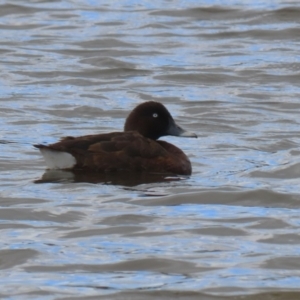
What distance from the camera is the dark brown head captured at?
32.3ft

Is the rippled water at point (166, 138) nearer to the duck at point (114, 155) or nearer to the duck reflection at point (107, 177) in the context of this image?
the duck reflection at point (107, 177)

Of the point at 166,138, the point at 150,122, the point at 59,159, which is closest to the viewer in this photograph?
the point at 59,159

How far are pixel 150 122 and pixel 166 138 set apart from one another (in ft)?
5.29

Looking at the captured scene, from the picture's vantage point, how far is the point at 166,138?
11.5m

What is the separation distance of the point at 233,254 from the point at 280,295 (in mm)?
759

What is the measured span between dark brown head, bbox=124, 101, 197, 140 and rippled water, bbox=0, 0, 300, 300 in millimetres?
387

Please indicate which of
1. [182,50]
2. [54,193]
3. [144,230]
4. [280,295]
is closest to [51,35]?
[182,50]

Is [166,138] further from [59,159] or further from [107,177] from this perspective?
[59,159]

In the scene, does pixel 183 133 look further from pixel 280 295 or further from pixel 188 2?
pixel 188 2

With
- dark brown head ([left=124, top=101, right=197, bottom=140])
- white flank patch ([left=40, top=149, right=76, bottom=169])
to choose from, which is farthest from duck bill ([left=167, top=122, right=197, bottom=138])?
white flank patch ([left=40, top=149, right=76, bottom=169])

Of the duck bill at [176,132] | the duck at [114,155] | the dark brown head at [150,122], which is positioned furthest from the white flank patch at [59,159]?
the duck bill at [176,132]

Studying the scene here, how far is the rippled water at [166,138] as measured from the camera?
20.9 ft

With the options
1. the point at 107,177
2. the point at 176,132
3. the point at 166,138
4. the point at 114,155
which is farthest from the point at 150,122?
the point at 166,138

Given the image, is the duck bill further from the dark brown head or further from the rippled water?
the rippled water
